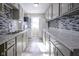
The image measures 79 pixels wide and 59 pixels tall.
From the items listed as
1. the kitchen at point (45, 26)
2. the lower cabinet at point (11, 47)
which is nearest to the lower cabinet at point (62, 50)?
the kitchen at point (45, 26)

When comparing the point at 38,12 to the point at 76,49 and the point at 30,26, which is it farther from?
Answer: the point at 76,49

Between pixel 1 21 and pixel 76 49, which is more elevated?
pixel 1 21

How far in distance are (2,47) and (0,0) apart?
907 mm

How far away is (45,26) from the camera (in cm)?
614

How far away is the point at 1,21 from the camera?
2.30 metres

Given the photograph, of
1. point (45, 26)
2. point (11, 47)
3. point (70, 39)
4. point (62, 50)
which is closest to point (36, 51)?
Answer: point (11, 47)

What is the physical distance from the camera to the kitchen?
138 centimetres

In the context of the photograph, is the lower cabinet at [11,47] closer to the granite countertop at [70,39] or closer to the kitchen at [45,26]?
the kitchen at [45,26]

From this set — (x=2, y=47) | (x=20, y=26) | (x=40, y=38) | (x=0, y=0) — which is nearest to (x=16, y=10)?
(x=20, y=26)

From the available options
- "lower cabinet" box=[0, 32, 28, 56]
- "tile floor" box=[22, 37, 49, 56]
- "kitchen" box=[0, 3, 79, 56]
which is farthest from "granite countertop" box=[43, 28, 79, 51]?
"tile floor" box=[22, 37, 49, 56]

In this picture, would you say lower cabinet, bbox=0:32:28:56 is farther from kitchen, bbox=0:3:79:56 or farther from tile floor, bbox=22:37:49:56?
tile floor, bbox=22:37:49:56

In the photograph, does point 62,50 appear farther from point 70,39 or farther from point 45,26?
point 45,26

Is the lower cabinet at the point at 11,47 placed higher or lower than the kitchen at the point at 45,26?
lower

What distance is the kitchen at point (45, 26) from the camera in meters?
1.38
